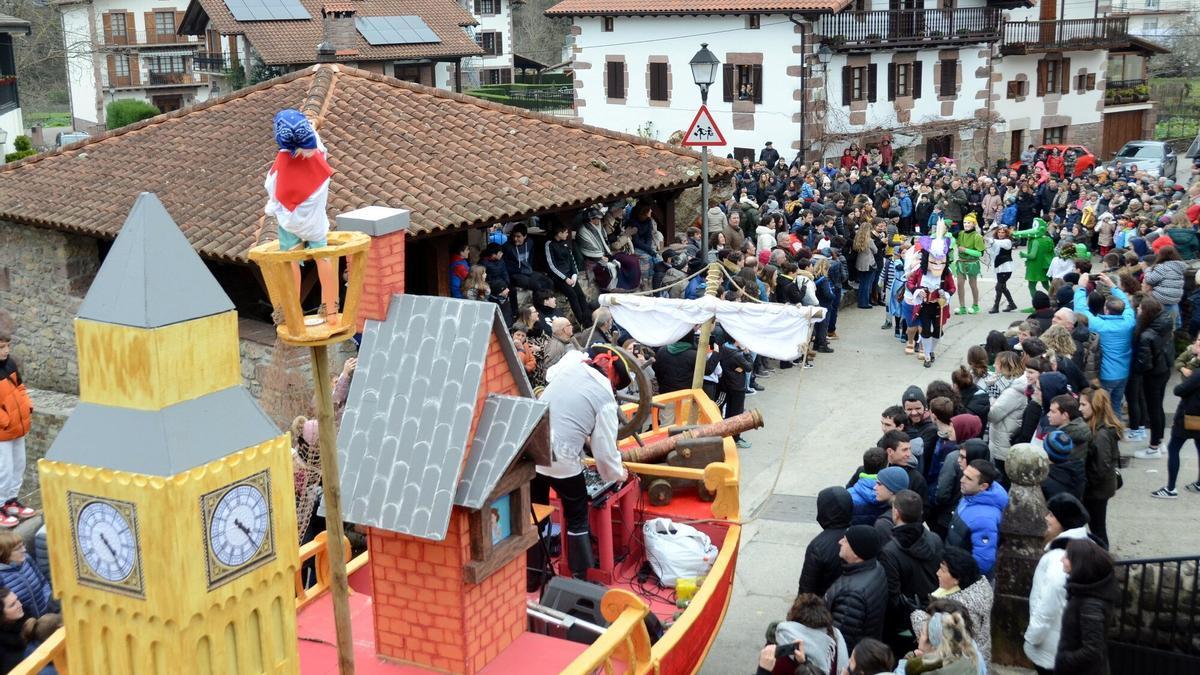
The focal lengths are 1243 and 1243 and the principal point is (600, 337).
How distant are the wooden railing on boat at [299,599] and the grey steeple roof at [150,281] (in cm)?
159

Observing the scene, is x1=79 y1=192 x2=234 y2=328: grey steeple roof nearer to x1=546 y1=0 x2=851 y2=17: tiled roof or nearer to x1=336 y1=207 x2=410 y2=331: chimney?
x1=336 y1=207 x2=410 y2=331: chimney

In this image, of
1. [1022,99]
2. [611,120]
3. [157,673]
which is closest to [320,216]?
[157,673]

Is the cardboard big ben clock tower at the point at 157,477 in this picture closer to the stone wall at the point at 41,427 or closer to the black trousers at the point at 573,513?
the black trousers at the point at 573,513

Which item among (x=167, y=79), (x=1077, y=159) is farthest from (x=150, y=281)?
(x=167, y=79)

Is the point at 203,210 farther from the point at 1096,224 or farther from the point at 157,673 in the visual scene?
the point at 1096,224

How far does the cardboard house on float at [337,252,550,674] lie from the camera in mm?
6422

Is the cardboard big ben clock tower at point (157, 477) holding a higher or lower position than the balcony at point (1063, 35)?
lower

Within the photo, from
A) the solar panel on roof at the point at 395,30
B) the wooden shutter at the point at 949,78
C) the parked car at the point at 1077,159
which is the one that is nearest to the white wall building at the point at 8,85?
the solar panel on roof at the point at 395,30

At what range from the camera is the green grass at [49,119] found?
57.2 meters

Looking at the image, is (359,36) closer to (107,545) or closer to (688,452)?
(688,452)

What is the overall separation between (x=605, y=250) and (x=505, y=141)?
1.98 m

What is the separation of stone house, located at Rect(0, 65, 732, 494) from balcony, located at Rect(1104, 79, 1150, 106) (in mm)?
33370

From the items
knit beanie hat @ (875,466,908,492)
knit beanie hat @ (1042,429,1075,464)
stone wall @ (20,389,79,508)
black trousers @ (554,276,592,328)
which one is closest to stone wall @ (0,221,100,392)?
stone wall @ (20,389,79,508)

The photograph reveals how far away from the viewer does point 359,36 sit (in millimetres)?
41406
